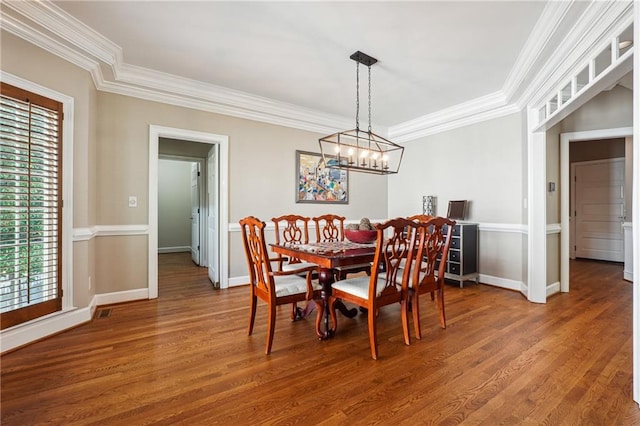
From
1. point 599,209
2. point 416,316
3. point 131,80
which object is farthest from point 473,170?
point 131,80

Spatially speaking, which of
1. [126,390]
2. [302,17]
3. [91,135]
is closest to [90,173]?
[91,135]

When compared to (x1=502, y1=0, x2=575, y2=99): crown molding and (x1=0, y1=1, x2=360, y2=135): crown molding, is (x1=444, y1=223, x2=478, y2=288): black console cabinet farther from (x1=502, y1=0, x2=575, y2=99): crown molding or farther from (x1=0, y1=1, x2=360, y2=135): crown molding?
(x1=0, y1=1, x2=360, y2=135): crown molding

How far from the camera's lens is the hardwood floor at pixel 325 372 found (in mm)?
1562

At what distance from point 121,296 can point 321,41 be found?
11.2 ft

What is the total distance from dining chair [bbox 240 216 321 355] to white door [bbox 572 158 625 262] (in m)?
6.47

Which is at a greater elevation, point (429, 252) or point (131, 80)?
point (131, 80)

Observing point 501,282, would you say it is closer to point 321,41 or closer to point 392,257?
point 392,257

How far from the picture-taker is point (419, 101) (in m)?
4.25

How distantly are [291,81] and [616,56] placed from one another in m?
2.85

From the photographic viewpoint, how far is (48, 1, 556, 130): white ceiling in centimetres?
230

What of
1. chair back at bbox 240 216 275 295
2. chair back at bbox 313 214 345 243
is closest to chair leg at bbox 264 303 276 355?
chair back at bbox 240 216 275 295

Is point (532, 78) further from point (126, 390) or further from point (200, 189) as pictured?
point (200, 189)

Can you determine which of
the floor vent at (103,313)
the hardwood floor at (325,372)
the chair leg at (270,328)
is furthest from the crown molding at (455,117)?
the floor vent at (103,313)

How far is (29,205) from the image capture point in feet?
7.70
